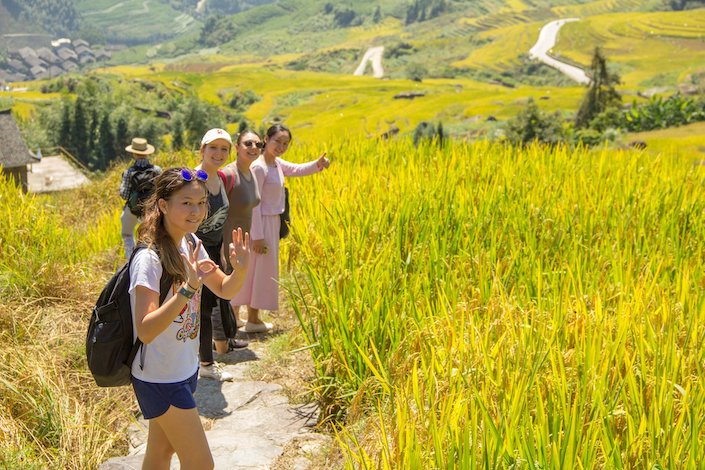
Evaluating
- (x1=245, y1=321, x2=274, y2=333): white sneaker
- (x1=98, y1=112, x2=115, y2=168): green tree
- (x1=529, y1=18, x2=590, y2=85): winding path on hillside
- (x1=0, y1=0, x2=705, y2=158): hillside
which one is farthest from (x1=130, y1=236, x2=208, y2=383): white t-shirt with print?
(x1=529, y1=18, x2=590, y2=85): winding path on hillside

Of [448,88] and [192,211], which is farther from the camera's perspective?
[448,88]

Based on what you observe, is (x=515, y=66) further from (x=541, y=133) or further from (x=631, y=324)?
(x=631, y=324)

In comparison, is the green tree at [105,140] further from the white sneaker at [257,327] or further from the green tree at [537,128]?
the white sneaker at [257,327]

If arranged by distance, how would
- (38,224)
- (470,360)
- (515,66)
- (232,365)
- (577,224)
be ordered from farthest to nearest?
(515,66), (38,224), (577,224), (232,365), (470,360)

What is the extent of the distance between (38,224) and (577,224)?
4.06 m

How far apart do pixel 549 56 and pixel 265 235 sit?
15946cm

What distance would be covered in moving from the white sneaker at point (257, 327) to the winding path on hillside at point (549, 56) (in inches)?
4416

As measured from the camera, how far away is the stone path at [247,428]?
316 centimetres

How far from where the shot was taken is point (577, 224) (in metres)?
4.98

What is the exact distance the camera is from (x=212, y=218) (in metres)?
4.07

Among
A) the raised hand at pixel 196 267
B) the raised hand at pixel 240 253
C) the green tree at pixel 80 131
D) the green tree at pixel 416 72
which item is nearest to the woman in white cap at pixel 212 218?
the raised hand at pixel 196 267

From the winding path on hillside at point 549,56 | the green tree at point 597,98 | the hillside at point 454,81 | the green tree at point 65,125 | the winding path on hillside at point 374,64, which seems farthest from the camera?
the winding path on hillside at point 374,64

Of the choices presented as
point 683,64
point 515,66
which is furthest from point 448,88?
point 683,64

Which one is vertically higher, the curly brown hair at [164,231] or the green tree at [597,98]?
the curly brown hair at [164,231]
